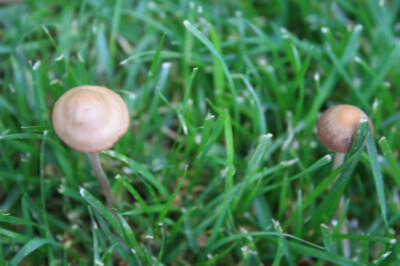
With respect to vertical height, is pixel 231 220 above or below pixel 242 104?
below

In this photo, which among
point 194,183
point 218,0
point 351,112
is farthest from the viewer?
point 218,0

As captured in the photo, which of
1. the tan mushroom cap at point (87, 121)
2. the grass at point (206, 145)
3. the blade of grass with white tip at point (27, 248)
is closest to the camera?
the tan mushroom cap at point (87, 121)

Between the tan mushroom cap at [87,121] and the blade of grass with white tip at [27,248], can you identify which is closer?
the tan mushroom cap at [87,121]

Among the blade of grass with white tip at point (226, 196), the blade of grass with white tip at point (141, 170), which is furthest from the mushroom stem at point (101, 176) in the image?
the blade of grass with white tip at point (226, 196)

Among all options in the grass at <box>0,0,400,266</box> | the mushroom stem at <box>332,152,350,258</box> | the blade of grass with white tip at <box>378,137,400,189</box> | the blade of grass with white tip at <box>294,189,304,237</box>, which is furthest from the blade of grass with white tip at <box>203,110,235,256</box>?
the blade of grass with white tip at <box>378,137,400,189</box>

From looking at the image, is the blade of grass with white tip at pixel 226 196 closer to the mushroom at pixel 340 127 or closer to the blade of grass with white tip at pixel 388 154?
the mushroom at pixel 340 127

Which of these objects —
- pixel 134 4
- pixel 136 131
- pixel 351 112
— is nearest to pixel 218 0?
pixel 134 4

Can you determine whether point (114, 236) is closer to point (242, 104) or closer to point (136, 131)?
point (136, 131)

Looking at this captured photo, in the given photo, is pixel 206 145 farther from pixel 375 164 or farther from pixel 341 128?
pixel 375 164
